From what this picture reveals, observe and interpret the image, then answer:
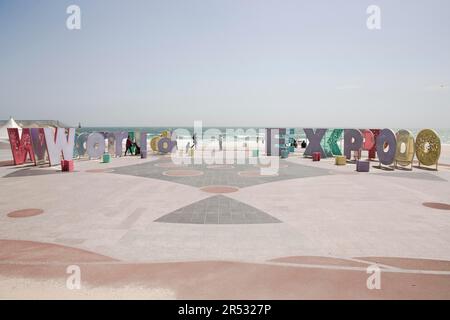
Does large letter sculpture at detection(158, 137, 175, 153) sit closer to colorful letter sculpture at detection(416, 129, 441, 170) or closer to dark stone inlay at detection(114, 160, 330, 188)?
dark stone inlay at detection(114, 160, 330, 188)

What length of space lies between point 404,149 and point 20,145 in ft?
103

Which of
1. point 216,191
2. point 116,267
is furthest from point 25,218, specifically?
point 216,191

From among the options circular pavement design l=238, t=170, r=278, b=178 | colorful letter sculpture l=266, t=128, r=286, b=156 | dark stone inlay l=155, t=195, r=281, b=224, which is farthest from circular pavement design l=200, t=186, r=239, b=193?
colorful letter sculpture l=266, t=128, r=286, b=156

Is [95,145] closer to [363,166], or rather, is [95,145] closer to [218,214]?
[218,214]

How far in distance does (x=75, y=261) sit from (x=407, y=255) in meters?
8.18

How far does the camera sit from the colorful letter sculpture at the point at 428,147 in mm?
21562

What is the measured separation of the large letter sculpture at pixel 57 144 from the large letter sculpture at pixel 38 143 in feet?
3.37

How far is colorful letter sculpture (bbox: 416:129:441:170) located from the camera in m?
21.6

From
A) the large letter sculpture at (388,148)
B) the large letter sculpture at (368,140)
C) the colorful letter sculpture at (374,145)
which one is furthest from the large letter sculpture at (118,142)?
the colorful letter sculpture at (374,145)

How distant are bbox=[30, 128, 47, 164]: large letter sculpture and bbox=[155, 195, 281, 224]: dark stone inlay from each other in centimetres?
1771

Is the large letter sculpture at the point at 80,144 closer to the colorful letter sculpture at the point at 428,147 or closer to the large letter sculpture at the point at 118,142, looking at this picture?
the large letter sculpture at the point at 118,142

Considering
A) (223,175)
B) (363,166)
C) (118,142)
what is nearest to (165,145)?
(118,142)

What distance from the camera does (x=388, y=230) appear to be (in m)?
9.37
